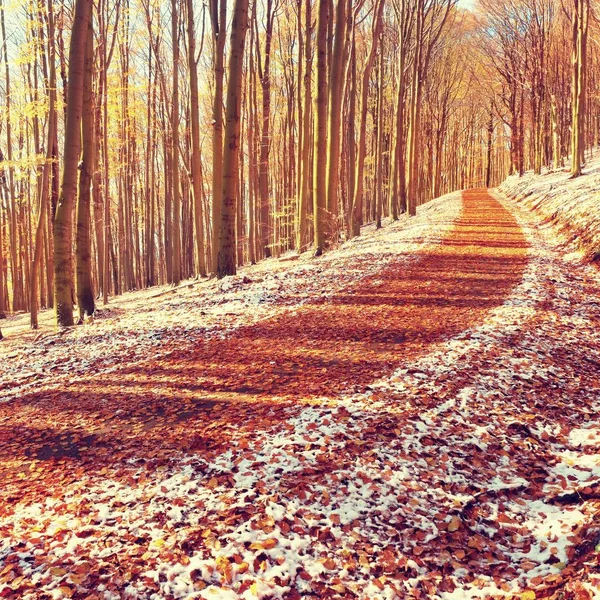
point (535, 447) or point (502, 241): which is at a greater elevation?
point (502, 241)

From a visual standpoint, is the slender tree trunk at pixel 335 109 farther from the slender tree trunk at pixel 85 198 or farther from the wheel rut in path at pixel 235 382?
the slender tree trunk at pixel 85 198

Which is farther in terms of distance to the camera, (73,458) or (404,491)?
(73,458)

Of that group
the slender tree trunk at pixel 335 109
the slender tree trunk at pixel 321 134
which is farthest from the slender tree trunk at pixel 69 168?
the slender tree trunk at pixel 335 109

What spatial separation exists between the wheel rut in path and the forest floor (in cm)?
3

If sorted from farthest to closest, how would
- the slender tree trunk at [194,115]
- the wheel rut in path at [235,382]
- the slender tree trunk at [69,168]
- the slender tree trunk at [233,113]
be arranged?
the slender tree trunk at [194,115]
the slender tree trunk at [233,113]
the slender tree trunk at [69,168]
the wheel rut in path at [235,382]

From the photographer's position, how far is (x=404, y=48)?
63.4 ft

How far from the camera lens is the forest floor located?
2715mm

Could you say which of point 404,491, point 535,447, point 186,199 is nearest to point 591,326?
point 535,447

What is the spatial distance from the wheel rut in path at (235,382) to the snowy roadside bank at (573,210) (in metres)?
3.10

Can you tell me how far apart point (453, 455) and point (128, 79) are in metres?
20.9

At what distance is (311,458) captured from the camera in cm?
367

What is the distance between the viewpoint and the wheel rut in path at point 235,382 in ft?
13.0

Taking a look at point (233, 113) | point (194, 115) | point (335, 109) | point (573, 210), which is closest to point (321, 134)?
point (335, 109)

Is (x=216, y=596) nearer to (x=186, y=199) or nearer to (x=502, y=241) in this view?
(x=502, y=241)
